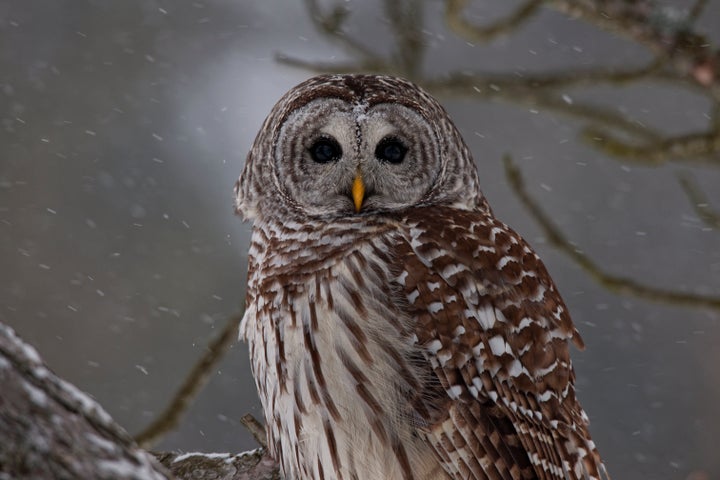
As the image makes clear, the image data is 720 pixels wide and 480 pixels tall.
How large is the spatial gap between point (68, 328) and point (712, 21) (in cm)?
942

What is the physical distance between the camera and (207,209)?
12.2 m

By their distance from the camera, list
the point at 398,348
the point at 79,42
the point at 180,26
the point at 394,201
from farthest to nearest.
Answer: the point at 180,26, the point at 79,42, the point at 394,201, the point at 398,348

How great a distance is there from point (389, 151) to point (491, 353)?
0.80 meters

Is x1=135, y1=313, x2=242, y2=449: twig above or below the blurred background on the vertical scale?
above

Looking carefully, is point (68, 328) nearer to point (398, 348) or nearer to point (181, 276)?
point (181, 276)

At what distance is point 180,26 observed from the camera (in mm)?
14531

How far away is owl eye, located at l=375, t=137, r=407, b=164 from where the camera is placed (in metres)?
3.12

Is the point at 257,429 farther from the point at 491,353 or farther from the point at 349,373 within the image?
the point at 491,353

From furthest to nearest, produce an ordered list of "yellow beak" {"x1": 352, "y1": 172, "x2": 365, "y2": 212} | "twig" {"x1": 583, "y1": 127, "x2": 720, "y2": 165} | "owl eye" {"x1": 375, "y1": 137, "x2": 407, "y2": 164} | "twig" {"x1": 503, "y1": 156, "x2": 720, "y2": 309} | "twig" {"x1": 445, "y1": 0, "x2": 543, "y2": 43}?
"twig" {"x1": 445, "y1": 0, "x2": 543, "y2": 43}, "twig" {"x1": 503, "y1": 156, "x2": 720, "y2": 309}, "twig" {"x1": 583, "y1": 127, "x2": 720, "y2": 165}, "owl eye" {"x1": 375, "y1": 137, "x2": 407, "y2": 164}, "yellow beak" {"x1": 352, "y1": 172, "x2": 365, "y2": 212}

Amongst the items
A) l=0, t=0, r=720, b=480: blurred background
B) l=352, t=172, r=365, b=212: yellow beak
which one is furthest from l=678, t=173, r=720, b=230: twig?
l=0, t=0, r=720, b=480: blurred background

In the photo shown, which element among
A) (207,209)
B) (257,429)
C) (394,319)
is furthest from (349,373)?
(207,209)

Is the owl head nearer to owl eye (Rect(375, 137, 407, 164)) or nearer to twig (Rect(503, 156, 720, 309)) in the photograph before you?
owl eye (Rect(375, 137, 407, 164))

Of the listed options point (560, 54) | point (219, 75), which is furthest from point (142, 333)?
point (560, 54)

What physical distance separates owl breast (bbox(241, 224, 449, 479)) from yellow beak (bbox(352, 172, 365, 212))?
17cm
